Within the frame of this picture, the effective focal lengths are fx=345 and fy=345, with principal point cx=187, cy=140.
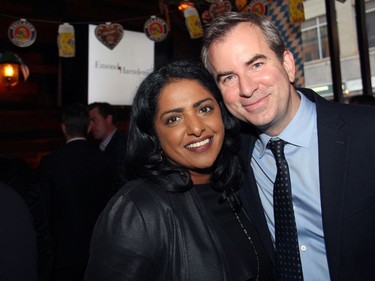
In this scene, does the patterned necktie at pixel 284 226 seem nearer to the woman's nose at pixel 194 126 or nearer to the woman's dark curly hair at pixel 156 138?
the woman's dark curly hair at pixel 156 138

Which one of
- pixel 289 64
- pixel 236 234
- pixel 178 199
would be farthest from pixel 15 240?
pixel 289 64

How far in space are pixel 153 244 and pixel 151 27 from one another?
386cm

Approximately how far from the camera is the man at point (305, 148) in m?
1.31

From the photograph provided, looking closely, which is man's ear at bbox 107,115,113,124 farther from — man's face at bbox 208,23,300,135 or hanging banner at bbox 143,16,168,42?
man's face at bbox 208,23,300,135

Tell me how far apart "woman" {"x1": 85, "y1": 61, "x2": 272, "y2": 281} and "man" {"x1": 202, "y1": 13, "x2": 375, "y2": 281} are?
0.13 meters

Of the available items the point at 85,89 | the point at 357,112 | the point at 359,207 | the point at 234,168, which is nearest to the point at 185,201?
the point at 234,168

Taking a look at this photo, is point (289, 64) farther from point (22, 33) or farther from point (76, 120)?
point (22, 33)

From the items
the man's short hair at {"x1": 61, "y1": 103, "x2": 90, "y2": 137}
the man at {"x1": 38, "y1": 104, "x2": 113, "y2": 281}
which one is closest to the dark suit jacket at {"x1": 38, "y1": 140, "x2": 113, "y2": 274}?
the man at {"x1": 38, "y1": 104, "x2": 113, "y2": 281}

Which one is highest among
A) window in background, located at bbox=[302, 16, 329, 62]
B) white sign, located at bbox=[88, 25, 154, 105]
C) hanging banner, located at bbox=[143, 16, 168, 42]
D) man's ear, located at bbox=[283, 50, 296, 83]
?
window in background, located at bbox=[302, 16, 329, 62]

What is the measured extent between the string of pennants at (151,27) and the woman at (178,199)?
301 centimetres

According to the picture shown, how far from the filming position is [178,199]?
1.38 meters


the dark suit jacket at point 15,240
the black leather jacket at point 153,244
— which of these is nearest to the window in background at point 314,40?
the black leather jacket at point 153,244

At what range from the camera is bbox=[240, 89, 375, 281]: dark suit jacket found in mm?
1306

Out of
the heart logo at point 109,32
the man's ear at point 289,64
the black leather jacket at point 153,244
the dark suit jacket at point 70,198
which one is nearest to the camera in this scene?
the black leather jacket at point 153,244
